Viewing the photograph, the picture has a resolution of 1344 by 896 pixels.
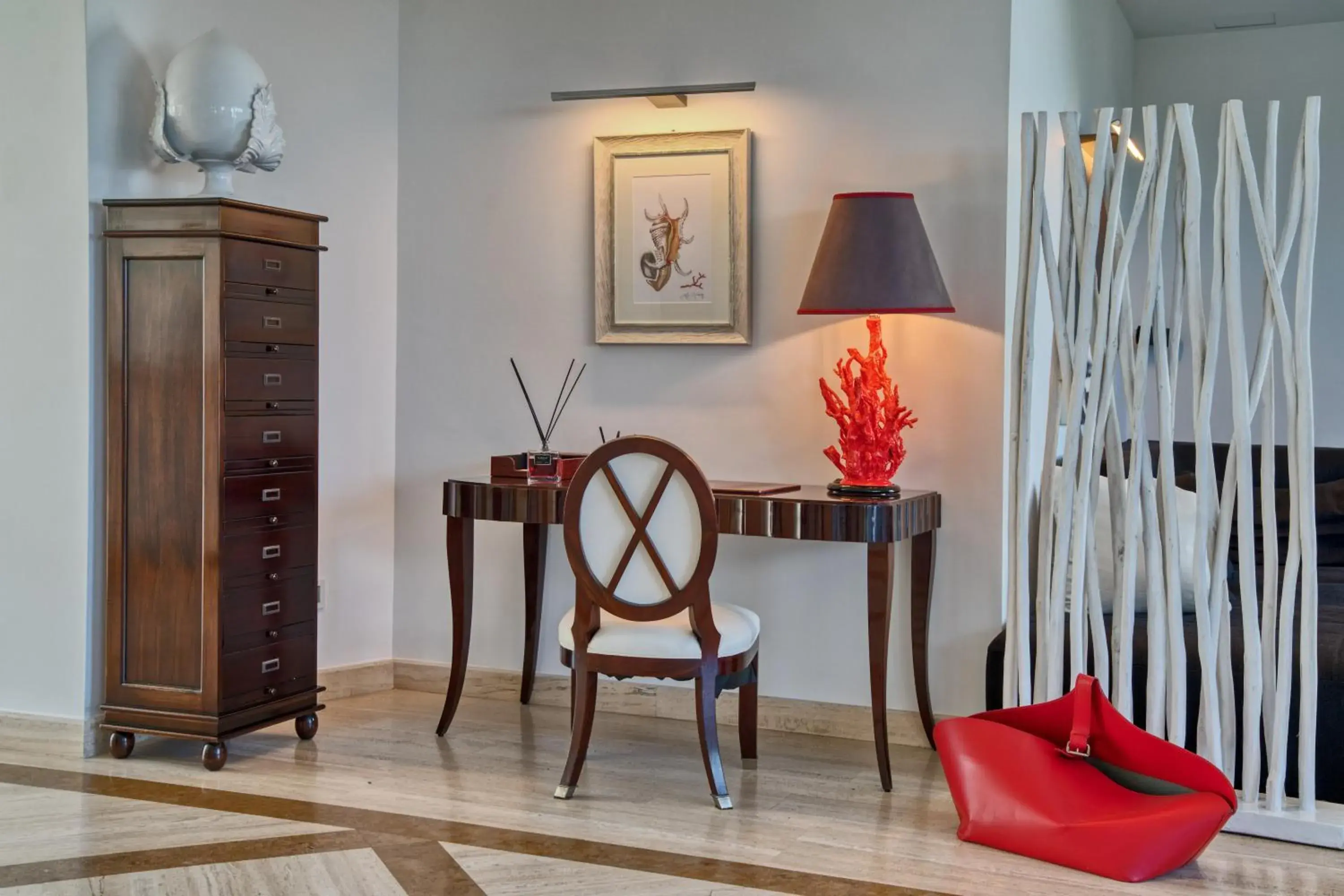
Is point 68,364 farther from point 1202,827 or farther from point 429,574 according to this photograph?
point 1202,827

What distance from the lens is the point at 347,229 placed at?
15.3 ft

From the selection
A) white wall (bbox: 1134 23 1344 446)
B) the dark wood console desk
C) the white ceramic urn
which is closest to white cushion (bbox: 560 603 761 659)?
the dark wood console desk

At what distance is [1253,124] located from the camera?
19.0 feet

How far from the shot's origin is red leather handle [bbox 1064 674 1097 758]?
3184mm

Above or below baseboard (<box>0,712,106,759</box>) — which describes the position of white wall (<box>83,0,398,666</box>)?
above

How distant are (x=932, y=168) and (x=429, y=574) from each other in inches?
86.0

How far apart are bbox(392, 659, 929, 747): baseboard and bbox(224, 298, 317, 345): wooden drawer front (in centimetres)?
133

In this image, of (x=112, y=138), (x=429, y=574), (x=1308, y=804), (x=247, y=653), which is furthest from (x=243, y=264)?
(x=1308, y=804)

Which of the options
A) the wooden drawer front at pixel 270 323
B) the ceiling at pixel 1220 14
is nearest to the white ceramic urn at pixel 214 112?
the wooden drawer front at pixel 270 323

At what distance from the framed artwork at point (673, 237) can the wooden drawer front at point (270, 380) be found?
0.97 metres

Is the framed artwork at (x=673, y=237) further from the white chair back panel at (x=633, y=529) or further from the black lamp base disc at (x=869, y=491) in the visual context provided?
the white chair back panel at (x=633, y=529)

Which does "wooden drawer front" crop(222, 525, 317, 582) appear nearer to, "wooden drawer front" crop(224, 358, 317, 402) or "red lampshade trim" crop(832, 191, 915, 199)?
"wooden drawer front" crop(224, 358, 317, 402)

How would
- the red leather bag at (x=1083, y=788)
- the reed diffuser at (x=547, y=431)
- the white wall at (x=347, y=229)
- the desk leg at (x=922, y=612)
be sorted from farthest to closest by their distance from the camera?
the white wall at (x=347, y=229) → the reed diffuser at (x=547, y=431) → the desk leg at (x=922, y=612) → the red leather bag at (x=1083, y=788)

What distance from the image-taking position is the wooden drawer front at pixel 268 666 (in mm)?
3809
